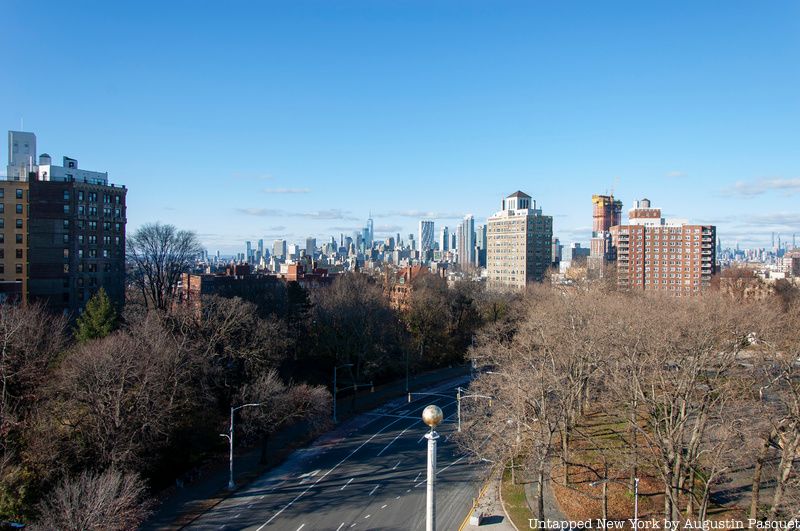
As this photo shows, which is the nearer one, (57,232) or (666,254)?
(57,232)

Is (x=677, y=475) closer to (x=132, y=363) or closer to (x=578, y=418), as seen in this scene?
(x=578, y=418)

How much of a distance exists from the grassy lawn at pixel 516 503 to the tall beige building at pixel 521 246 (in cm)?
10131

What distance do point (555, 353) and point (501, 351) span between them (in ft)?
20.4

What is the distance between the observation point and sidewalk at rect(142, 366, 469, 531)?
1244 inches

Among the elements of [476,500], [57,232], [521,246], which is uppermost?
[521,246]

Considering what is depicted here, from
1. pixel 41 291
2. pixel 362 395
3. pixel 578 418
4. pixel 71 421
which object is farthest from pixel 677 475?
pixel 41 291

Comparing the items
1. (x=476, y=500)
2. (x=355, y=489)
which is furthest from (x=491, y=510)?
(x=355, y=489)

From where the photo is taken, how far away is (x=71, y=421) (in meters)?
32.1

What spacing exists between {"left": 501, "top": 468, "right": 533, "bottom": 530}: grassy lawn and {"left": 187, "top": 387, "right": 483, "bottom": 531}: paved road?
5.75 ft

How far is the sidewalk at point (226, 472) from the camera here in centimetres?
3159

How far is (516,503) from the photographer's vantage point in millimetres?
32688

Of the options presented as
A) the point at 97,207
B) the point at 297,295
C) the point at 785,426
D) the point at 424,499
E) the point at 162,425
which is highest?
the point at 97,207

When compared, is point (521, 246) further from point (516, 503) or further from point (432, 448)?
point (432, 448)

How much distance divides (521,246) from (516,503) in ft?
362
